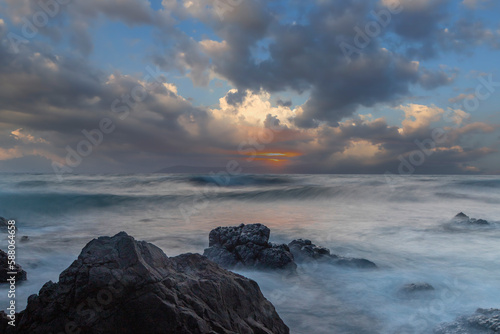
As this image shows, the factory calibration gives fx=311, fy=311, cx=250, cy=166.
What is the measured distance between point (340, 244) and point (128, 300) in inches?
393

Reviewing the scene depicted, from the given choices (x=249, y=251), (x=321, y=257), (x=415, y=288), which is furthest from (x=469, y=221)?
(x=249, y=251)

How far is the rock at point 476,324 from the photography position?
15.3 ft

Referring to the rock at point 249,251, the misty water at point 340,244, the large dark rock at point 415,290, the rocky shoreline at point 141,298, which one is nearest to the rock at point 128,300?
the rocky shoreline at point 141,298

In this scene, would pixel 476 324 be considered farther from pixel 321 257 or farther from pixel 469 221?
pixel 469 221

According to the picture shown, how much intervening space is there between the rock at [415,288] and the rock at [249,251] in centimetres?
247

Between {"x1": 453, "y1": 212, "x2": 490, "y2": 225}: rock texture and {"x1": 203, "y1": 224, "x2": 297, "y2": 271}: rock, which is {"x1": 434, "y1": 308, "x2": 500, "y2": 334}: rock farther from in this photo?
{"x1": 453, "y1": 212, "x2": 490, "y2": 225}: rock texture

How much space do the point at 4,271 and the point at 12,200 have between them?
21.0m

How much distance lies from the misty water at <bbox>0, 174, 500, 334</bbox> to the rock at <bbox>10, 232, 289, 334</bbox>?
2500 millimetres

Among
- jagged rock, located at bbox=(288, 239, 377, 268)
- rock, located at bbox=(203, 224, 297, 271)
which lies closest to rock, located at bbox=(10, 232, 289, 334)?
rock, located at bbox=(203, 224, 297, 271)

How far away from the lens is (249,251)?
25.9 feet

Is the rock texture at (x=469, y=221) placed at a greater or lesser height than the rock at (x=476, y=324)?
greater

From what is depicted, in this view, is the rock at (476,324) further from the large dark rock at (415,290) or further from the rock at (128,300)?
the rock at (128,300)

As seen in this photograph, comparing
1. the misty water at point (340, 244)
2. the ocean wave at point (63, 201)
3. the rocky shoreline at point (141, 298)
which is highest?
the rocky shoreline at point (141, 298)

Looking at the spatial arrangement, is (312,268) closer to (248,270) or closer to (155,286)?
(248,270)
